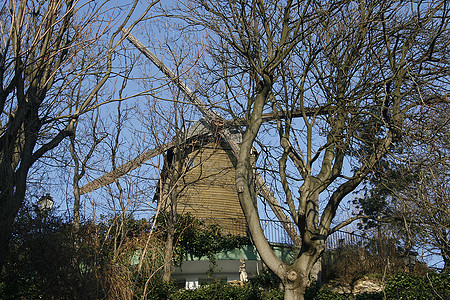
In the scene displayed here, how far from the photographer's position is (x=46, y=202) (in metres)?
10.5

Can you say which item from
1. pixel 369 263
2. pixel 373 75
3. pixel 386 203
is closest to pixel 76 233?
pixel 373 75

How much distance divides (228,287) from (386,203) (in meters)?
7.05

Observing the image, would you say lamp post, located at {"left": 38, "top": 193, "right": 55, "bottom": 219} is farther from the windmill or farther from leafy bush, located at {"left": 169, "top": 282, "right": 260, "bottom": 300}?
leafy bush, located at {"left": 169, "top": 282, "right": 260, "bottom": 300}

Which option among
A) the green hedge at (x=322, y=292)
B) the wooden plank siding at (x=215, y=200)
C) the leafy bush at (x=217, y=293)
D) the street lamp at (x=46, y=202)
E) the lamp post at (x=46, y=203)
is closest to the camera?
the lamp post at (x=46, y=203)

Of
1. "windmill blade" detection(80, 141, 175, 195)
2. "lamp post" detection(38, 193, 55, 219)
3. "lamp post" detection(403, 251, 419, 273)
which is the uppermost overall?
"windmill blade" detection(80, 141, 175, 195)

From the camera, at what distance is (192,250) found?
1627cm

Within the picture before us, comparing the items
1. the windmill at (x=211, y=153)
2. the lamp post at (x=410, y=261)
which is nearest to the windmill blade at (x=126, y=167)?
the windmill at (x=211, y=153)

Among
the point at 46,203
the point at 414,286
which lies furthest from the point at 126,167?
the point at 414,286

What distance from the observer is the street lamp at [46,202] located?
10262 millimetres

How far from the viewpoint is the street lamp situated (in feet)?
33.7

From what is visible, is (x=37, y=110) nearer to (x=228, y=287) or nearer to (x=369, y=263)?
(x=228, y=287)

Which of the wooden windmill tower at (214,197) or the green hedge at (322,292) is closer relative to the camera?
the green hedge at (322,292)

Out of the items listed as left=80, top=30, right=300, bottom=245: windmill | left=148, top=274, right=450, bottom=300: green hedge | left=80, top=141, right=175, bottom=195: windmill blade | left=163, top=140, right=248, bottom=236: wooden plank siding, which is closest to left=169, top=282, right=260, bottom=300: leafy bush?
left=148, top=274, right=450, bottom=300: green hedge

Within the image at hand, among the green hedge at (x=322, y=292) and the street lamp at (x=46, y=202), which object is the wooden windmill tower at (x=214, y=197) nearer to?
the green hedge at (x=322, y=292)
